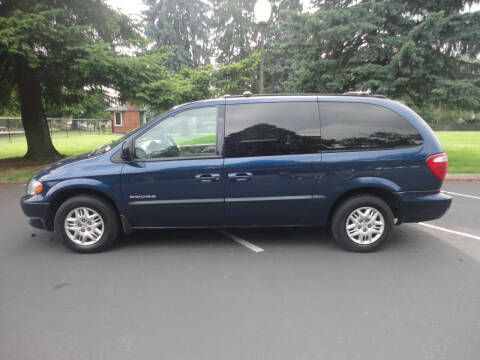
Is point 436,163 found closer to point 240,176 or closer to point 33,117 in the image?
point 240,176

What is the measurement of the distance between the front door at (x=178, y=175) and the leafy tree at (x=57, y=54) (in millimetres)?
7194

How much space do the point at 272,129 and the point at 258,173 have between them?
579 millimetres

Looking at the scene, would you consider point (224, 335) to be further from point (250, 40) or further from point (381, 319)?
point (250, 40)

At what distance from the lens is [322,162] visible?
4.06 metres

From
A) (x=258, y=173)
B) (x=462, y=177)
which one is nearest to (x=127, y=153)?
(x=258, y=173)

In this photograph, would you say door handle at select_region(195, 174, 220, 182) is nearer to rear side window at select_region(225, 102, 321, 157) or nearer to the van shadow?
rear side window at select_region(225, 102, 321, 157)

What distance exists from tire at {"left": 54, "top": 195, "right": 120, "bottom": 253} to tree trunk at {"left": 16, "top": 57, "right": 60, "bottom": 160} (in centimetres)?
1005

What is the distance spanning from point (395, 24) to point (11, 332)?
12851mm

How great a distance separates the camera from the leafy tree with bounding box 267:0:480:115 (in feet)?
33.4

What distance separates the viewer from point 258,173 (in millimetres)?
4035

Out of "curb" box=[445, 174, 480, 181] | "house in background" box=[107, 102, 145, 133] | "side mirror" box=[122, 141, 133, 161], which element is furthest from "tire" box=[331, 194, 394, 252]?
"house in background" box=[107, 102, 145, 133]

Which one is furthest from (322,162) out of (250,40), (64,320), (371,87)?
(250,40)

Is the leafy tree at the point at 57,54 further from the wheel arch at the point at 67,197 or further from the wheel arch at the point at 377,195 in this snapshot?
the wheel arch at the point at 377,195

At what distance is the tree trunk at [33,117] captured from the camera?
1259cm
